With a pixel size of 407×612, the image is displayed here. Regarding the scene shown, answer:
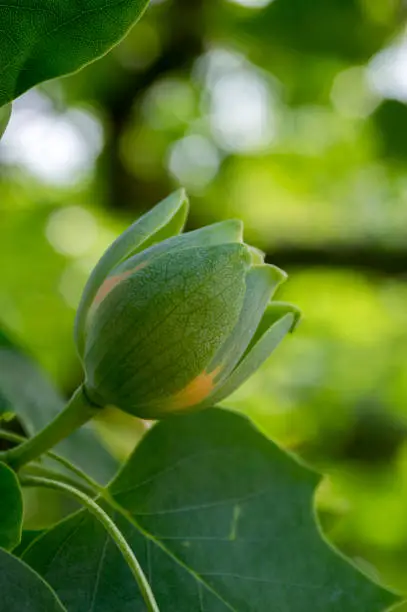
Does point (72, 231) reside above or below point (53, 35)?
below

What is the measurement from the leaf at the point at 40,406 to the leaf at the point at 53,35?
0.29 meters

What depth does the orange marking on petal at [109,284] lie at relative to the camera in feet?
1.54

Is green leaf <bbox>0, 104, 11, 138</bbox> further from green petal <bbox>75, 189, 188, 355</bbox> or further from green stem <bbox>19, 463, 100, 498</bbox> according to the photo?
green stem <bbox>19, 463, 100, 498</bbox>

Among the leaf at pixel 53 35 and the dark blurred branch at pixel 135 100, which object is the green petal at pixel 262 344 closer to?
the leaf at pixel 53 35

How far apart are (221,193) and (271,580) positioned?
1718 millimetres

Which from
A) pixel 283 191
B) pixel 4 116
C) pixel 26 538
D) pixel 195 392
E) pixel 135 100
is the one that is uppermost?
pixel 4 116

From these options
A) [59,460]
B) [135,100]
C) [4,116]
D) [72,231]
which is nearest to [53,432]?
[59,460]

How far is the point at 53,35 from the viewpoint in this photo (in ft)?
1.49

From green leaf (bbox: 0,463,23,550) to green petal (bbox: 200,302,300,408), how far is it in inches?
3.9

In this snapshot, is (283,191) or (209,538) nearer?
(209,538)

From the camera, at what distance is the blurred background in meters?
1.79

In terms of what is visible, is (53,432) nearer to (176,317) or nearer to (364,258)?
(176,317)

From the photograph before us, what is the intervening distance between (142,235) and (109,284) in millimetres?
33

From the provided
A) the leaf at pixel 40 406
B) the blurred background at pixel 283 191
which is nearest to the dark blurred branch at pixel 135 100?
the blurred background at pixel 283 191
